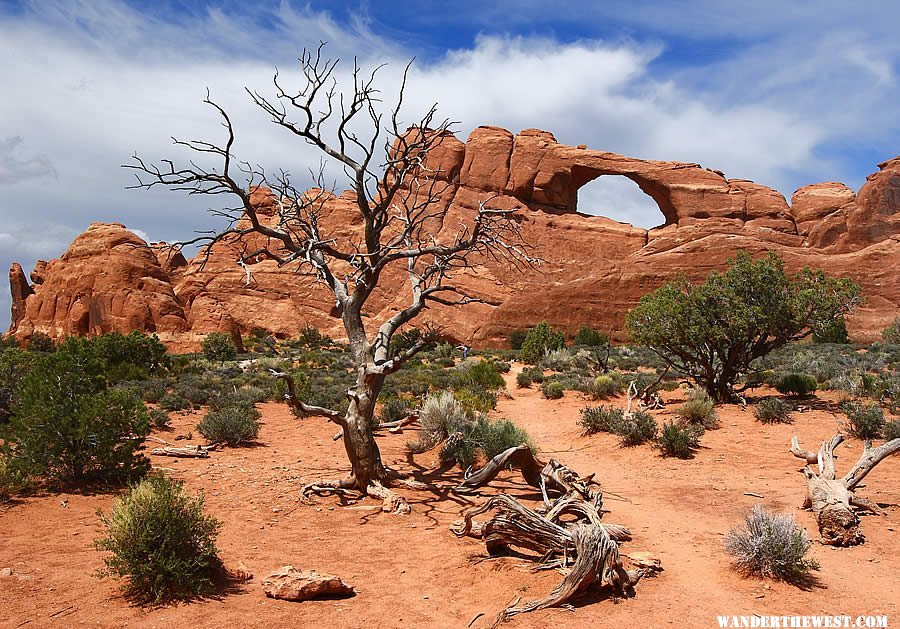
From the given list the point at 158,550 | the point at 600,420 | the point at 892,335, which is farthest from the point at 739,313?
the point at 892,335

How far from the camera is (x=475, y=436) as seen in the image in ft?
34.2

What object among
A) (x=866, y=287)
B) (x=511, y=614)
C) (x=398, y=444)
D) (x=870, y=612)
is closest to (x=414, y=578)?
(x=511, y=614)

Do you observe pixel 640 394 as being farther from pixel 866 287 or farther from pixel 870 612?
pixel 866 287

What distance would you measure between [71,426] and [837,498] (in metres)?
9.52

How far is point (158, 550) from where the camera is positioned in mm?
4660

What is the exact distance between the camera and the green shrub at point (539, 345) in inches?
1297

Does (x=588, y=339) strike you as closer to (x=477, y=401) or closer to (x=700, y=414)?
(x=477, y=401)

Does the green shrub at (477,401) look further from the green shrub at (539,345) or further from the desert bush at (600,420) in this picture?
the green shrub at (539,345)

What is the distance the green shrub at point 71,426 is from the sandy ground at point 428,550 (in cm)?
59

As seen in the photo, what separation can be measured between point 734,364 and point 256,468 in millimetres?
12744

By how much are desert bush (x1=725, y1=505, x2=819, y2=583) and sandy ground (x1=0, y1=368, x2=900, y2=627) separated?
0.15 metres

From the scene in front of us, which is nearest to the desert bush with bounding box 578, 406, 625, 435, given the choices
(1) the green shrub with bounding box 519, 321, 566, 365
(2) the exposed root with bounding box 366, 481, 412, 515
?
(2) the exposed root with bounding box 366, 481, 412, 515

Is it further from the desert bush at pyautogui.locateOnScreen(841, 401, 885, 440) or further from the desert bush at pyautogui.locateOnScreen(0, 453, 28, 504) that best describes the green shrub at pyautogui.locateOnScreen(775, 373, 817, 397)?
the desert bush at pyautogui.locateOnScreen(0, 453, 28, 504)

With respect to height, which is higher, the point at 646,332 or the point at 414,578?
the point at 646,332
